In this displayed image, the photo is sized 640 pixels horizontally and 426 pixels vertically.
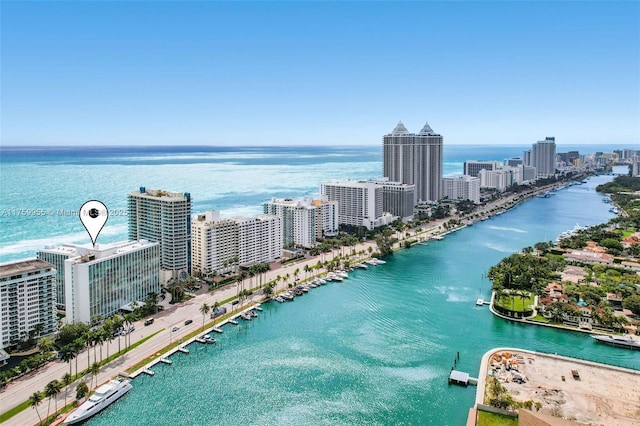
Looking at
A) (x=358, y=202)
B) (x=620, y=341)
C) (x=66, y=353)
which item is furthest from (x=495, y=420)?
(x=358, y=202)

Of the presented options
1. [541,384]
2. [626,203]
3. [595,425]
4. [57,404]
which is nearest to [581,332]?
[541,384]

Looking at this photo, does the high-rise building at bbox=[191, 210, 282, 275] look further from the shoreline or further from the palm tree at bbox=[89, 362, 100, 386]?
the palm tree at bbox=[89, 362, 100, 386]

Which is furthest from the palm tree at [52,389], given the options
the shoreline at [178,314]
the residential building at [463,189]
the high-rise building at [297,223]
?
the residential building at [463,189]

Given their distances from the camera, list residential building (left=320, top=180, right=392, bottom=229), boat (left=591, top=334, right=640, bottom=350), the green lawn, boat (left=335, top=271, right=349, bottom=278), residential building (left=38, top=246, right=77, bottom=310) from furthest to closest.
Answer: residential building (left=320, top=180, right=392, bottom=229)
boat (left=335, top=271, right=349, bottom=278)
the green lawn
residential building (left=38, top=246, right=77, bottom=310)
boat (left=591, top=334, right=640, bottom=350)

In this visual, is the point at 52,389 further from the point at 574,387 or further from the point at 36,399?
the point at 574,387

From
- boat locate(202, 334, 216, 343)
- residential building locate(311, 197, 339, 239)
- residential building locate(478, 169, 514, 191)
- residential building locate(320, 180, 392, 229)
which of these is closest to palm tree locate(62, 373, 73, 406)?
boat locate(202, 334, 216, 343)

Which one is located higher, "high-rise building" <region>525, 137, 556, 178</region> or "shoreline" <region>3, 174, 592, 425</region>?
"high-rise building" <region>525, 137, 556, 178</region>

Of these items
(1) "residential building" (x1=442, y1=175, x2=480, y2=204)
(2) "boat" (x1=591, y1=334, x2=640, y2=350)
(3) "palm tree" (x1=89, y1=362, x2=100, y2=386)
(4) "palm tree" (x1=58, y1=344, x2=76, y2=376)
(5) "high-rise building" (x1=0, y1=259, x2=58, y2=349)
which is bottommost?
(2) "boat" (x1=591, y1=334, x2=640, y2=350)

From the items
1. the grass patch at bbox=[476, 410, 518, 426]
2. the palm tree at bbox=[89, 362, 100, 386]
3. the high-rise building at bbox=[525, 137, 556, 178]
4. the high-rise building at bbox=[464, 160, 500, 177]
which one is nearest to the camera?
the grass patch at bbox=[476, 410, 518, 426]
